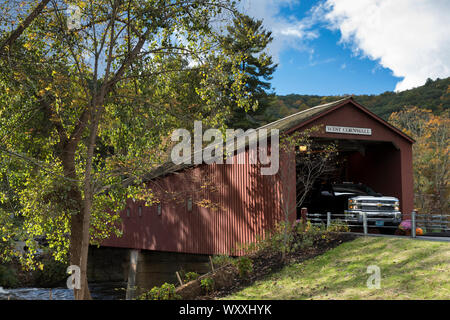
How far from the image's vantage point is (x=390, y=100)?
5619 centimetres

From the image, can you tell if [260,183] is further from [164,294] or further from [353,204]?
[164,294]

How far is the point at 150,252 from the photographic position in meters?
25.1

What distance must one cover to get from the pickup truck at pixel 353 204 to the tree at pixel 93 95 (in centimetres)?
611

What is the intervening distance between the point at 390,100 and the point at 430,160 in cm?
2232

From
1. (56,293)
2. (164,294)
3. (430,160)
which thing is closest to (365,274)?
(164,294)

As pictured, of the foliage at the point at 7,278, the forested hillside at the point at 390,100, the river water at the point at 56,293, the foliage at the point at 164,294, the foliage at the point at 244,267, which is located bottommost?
the river water at the point at 56,293

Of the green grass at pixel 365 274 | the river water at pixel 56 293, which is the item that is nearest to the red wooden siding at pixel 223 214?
the green grass at pixel 365 274

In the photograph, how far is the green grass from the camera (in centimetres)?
924

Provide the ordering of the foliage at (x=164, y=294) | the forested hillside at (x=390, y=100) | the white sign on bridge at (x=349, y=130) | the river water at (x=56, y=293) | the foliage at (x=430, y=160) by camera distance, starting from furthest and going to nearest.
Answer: the forested hillside at (x=390, y=100)
the foliage at (x=430, y=160)
the river water at (x=56, y=293)
the white sign on bridge at (x=349, y=130)
the foliage at (x=164, y=294)

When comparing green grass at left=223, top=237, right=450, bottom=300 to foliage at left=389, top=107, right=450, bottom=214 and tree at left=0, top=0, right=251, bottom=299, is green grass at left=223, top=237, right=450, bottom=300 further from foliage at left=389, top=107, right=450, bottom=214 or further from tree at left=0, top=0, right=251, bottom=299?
foliage at left=389, top=107, right=450, bottom=214

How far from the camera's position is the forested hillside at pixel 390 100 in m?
51.3

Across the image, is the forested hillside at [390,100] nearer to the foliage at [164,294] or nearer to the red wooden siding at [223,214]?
the red wooden siding at [223,214]

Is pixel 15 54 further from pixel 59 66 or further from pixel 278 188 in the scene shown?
pixel 278 188

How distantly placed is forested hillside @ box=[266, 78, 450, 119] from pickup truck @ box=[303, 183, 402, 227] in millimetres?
32712
